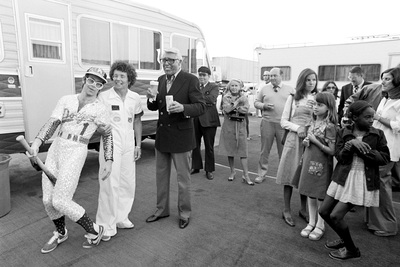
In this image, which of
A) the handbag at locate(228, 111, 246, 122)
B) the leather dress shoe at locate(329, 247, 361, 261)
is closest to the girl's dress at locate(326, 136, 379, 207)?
the leather dress shoe at locate(329, 247, 361, 261)

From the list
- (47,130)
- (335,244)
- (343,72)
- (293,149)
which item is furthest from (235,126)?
(343,72)

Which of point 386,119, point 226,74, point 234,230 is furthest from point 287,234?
point 226,74

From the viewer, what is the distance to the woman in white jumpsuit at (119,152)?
303 centimetres

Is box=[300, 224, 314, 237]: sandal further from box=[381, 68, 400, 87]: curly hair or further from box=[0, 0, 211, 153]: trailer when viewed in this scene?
box=[0, 0, 211, 153]: trailer

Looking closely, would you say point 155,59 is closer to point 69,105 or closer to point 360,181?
point 69,105

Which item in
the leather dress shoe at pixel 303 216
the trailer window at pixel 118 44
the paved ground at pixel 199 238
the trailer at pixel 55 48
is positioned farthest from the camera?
the trailer window at pixel 118 44

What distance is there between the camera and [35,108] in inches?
167

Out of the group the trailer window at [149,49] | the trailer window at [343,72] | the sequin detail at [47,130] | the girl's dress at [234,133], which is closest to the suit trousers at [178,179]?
the sequin detail at [47,130]

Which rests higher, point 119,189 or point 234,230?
point 119,189

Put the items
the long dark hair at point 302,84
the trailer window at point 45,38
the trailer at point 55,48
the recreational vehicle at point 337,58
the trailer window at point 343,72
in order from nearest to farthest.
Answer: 1. the long dark hair at point 302,84
2. the trailer at point 55,48
3. the trailer window at point 45,38
4. the recreational vehicle at point 337,58
5. the trailer window at point 343,72

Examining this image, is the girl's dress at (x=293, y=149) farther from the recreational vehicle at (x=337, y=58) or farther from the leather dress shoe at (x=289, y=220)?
the recreational vehicle at (x=337, y=58)

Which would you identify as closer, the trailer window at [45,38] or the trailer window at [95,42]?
the trailer window at [45,38]

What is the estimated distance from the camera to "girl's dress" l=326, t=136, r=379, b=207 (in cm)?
258

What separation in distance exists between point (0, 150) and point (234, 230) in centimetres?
331
